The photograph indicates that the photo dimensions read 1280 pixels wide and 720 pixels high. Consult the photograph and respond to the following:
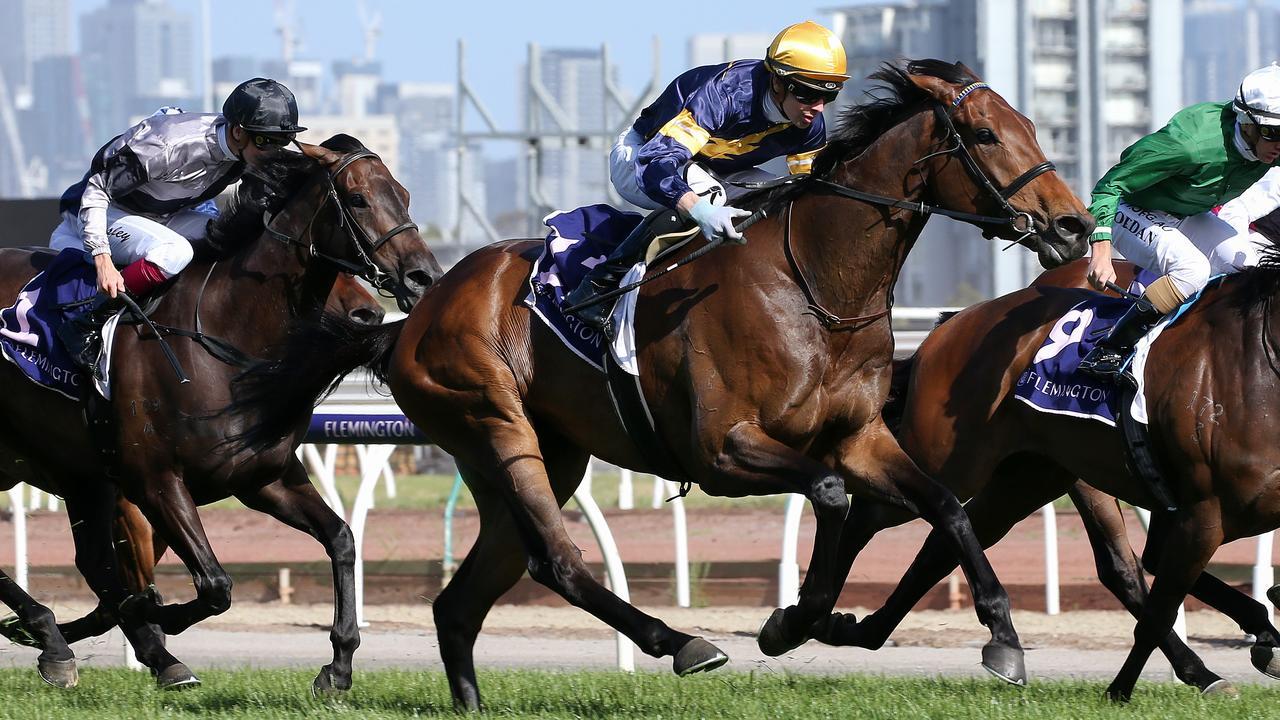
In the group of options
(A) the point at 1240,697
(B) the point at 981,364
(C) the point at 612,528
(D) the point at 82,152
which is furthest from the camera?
(D) the point at 82,152

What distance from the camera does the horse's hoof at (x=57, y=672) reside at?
6090mm

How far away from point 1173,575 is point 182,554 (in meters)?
3.07

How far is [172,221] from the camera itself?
6.23 metres

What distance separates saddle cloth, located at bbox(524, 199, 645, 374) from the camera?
5.02m

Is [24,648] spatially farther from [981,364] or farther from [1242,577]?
[1242,577]

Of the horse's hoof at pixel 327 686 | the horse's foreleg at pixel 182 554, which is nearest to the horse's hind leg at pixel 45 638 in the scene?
the horse's foreleg at pixel 182 554

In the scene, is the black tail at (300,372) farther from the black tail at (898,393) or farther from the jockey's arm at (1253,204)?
the jockey's arm at (1253,204)

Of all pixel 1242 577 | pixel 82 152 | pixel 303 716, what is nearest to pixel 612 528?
pixel 1242 577

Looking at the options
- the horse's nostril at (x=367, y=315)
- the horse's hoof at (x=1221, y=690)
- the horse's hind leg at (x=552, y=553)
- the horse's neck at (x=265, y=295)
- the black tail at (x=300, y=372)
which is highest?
the horse's neck at (x=265, y=295)

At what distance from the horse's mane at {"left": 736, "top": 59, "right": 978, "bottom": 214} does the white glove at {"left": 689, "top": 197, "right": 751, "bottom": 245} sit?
0.29m

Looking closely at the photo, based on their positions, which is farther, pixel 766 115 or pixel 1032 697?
pixel 1032 697

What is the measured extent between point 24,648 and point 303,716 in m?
2.94

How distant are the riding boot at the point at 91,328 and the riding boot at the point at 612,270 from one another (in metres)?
1.69

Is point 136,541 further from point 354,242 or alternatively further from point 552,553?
point 552,553
